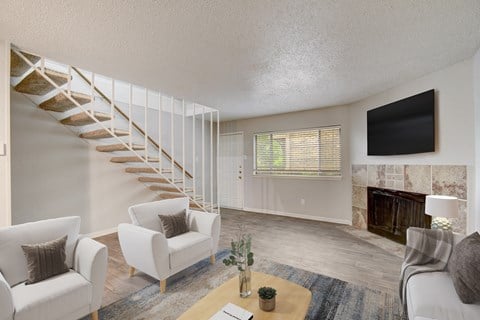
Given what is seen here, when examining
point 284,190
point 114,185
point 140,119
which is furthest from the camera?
point 284,190

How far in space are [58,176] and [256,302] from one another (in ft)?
11.7

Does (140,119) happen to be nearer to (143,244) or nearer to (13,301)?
(143,244)

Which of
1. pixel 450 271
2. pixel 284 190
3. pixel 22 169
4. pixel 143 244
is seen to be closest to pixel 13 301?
pixel 143 244

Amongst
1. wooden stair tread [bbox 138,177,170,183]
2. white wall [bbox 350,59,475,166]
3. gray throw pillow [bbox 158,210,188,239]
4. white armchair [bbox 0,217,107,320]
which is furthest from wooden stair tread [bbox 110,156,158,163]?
white wall [bbox 350,59,475,166]

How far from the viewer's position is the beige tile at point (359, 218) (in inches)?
169

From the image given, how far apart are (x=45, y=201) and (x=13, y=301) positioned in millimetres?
2367

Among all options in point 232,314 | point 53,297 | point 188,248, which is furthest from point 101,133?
point 232,314

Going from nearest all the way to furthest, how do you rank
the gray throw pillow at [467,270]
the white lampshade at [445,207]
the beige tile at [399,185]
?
1. the gray throw pillow at [467,270]
2. the white lampshade at [445,207]
3. the beige tile at [399,185]

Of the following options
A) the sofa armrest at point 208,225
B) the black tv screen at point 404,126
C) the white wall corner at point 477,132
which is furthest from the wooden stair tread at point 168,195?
the white wall corner at point 477,132

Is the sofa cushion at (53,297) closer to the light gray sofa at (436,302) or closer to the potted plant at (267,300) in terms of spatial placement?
the potted plant at (267,300)

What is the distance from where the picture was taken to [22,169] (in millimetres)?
3109

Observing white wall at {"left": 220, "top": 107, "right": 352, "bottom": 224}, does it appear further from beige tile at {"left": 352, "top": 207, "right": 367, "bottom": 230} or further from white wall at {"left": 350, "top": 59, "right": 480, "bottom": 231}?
white wall at {"left": 350, "top": 59, "right": 480, "bottom": 231}

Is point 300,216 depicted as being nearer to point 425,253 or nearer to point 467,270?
point 425,253

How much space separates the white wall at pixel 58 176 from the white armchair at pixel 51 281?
174cm
